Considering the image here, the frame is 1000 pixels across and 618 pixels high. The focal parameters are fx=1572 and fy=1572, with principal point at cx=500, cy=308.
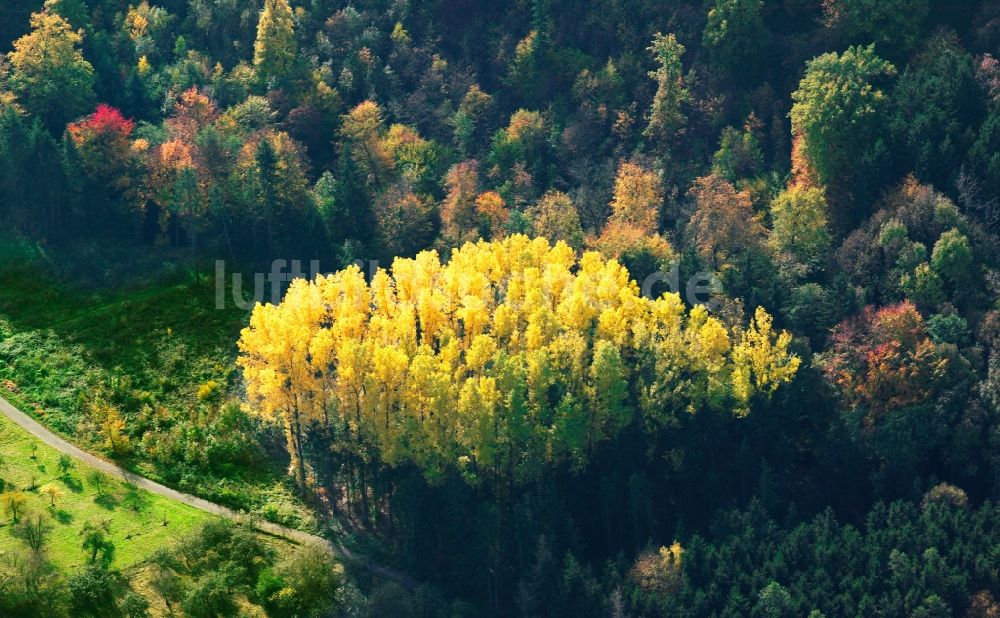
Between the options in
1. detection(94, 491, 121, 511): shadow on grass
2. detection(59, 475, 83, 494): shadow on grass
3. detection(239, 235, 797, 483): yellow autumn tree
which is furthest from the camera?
detection(239, 235, 797, 483): yellow autumn tree

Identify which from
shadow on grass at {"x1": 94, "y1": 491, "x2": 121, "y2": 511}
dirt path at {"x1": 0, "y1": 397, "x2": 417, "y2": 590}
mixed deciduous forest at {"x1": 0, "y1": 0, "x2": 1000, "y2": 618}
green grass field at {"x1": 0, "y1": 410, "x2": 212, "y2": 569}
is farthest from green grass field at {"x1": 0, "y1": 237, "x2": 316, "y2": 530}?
shadow on grass at {"x1": 94, "y1": 491, "x2": 121, "y2": 511}

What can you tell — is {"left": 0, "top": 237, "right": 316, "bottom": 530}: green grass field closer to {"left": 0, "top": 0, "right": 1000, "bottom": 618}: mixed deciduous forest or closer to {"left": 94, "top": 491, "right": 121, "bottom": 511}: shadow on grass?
{"left": 0, "top": 0, "right": 1000, "bottom": 618}: mixed deciduous forest

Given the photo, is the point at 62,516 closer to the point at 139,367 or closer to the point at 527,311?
the point at 139,367

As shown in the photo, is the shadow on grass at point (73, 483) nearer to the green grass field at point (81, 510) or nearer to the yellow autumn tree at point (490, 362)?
the green grass field at point (81, 510)

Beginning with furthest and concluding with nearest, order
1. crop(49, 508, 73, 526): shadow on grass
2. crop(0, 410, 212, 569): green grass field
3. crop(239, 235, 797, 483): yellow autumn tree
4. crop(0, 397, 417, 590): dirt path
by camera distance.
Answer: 1. crop(0, 397, 417, 590): dirt path
2. crop(239, 235, 797, 483): yellow autumn tree
3. crop(49, 508, 73, 526): shadow on grass
4. crop(0, 410, 212, 569): green grass field

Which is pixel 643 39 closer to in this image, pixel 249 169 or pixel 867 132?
pixel 867 132

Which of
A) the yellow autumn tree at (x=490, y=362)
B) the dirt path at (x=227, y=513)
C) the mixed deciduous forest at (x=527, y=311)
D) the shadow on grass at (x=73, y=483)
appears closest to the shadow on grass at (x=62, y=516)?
the mixed deciduous forest at (x=527, y=311)

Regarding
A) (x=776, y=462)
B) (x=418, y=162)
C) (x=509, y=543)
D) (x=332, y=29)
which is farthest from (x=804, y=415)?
(x=332, y=29)

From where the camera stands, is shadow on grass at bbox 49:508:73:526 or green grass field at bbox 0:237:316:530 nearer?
shadow on grass at bbox 49:508:73:526
